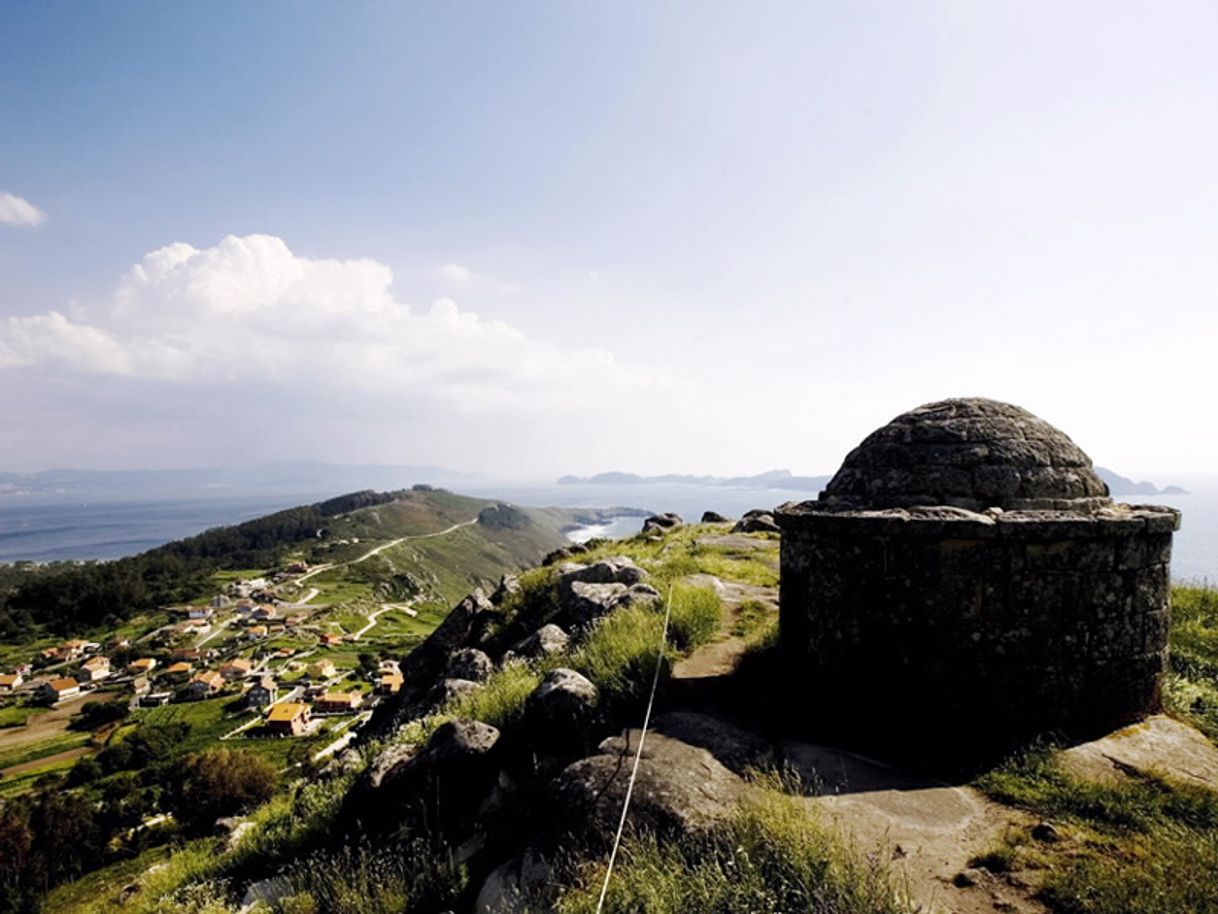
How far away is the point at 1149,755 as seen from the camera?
5.28 m

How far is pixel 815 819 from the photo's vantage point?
391cm

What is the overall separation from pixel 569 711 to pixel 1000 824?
3.66 meters

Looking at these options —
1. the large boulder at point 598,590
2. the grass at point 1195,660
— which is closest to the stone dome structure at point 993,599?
the grass at point 1195,660

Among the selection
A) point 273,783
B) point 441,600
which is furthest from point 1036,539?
point 441,600

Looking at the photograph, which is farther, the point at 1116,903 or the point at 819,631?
the point at 819,631

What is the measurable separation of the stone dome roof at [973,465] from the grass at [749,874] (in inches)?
150

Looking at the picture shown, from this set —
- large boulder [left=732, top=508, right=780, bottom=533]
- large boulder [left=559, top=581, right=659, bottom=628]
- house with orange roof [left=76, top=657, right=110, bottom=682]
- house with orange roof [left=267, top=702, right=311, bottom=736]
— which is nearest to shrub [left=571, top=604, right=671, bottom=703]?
large boulder [left=559, top=581, right=659, bottom=628]

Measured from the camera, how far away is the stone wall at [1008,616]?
5.59 metres

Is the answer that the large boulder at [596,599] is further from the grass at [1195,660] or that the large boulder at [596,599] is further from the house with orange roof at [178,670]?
the house with orange roof at [178,670]

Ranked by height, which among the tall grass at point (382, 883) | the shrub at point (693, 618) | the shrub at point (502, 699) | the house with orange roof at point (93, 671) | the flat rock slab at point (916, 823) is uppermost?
the shrub at point (693, 618)

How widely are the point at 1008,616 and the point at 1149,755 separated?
5.13 feet

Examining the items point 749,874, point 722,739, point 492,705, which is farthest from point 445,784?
point 749,874

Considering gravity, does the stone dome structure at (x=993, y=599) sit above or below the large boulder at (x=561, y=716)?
above

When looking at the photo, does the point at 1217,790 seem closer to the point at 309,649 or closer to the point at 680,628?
the point at 680,628
